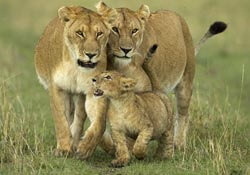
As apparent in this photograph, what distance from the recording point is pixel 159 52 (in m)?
8.41

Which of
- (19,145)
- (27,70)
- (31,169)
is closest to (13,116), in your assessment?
(19,145)

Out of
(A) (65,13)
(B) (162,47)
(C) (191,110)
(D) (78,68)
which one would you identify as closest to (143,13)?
(B) (162,47)

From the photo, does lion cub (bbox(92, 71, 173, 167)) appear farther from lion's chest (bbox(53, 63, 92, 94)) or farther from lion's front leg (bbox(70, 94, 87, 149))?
lion's front leg (bbox(70, 94, 87, 149))

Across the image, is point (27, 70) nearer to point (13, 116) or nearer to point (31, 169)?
point (13, 116)

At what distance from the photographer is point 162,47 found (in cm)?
857

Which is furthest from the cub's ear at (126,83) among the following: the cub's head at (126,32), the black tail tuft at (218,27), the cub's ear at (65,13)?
the black tail tuft at (218,27)

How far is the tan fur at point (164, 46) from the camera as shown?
290 inches

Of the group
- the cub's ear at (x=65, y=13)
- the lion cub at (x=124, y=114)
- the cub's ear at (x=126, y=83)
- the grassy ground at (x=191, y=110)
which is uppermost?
the cub's ear at (x=65, y=13)

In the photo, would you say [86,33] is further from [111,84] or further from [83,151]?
[83,151]

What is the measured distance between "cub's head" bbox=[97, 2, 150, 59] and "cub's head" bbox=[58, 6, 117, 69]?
4.5 inches

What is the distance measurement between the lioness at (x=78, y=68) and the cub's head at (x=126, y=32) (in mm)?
121

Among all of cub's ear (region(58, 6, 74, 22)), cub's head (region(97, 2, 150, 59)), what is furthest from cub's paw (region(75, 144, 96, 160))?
cub's ear (region(58, 6, 74, 22))

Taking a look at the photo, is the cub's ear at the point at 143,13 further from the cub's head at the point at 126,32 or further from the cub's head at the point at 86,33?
the cub's head at the point at 86,33

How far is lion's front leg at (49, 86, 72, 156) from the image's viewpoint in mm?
7430
